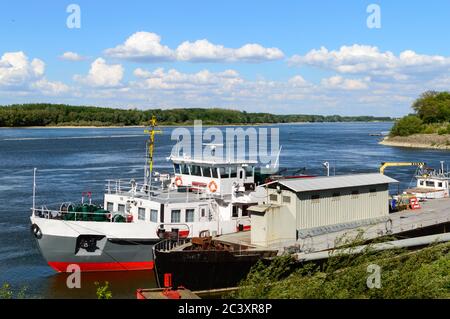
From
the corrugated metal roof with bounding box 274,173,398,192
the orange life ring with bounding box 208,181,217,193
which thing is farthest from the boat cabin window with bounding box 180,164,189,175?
the corrugated metal roof with bounding box 274,173,398,192

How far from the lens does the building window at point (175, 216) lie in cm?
2814

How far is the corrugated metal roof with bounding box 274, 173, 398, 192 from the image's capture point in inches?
1021

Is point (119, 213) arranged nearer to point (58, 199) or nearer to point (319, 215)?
point (319, 215)

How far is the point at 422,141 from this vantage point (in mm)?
129500

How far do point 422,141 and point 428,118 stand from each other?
23.5 m

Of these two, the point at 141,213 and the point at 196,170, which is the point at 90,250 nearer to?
the point at 141,213

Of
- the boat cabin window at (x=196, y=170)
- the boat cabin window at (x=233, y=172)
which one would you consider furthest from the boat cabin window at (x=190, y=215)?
the boat cabin window at (x=233, y=172)

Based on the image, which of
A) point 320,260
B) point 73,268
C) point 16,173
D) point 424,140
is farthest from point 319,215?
point 424,140

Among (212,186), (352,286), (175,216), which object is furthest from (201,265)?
(352,286)

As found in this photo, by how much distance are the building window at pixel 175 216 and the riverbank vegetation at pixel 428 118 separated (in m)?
116

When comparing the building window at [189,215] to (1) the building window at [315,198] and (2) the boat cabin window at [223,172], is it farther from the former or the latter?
(1) the building window at [315,198]

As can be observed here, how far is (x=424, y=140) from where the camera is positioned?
129 meters

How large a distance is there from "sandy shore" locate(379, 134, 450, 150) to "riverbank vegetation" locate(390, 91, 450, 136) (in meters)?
3.13

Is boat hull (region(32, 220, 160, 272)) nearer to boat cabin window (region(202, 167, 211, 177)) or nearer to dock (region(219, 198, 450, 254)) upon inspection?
dock (region(219, 198, 450, 254))
